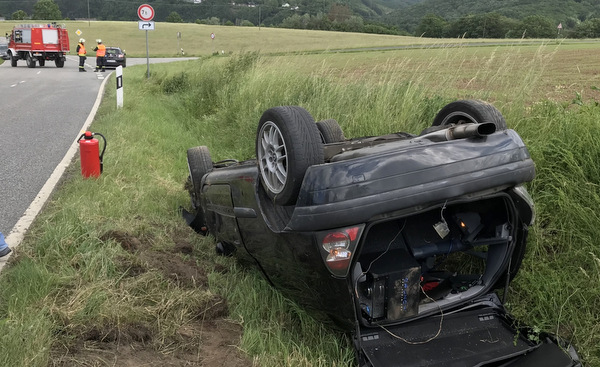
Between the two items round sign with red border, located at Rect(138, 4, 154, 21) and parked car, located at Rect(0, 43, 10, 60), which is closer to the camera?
round sign with red border, located at Rect(138, 4, 154, 21)

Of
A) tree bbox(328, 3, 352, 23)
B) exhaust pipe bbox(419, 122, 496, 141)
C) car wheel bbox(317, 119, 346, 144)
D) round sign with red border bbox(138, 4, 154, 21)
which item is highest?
tree bbox(328, 3, 352, 23)

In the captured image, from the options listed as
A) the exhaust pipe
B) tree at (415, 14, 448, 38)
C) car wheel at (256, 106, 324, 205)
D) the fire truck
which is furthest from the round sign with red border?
the exhaust pipe

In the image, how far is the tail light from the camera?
2.32m

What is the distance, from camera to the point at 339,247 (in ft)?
7.71

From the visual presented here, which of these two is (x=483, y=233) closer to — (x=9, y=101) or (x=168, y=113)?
(x=168, y=113)

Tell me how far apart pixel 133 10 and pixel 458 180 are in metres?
141

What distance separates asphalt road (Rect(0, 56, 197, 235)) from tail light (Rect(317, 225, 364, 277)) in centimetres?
363

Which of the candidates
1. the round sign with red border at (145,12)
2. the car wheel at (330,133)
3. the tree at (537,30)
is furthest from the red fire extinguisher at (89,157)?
the round sign with red border at (145,12)

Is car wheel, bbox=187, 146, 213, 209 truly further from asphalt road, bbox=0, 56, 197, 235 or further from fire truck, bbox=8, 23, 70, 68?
fire truck, bbox=8, 23, 70, 68

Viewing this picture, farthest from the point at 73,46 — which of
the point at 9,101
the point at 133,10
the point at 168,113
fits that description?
the point at 133,10

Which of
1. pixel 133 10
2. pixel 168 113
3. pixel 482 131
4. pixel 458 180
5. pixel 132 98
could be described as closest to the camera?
pixel 458 180

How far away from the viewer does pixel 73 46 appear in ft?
199

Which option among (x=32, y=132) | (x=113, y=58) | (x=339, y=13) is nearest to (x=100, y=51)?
(x=113, y=58)

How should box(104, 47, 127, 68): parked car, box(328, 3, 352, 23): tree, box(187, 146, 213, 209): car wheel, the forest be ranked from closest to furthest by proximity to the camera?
box(187, 146, 213, 209): car wheel < box(104, 47, 127, 68): parked car < the forest < box(328, 3, 352, 23): tree
